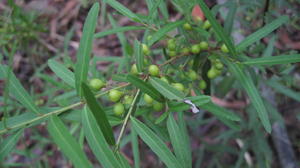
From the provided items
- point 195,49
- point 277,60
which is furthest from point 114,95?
point 277,60

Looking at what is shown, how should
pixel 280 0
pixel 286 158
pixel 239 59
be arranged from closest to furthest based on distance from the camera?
pixel 239 59, pixel 280 0, pixel 286 158

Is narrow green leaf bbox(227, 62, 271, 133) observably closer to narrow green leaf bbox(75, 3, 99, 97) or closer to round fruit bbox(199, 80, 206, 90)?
round fruit bbox(199, 80, 206, 90)

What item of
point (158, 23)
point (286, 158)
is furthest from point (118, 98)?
point (286, 158)

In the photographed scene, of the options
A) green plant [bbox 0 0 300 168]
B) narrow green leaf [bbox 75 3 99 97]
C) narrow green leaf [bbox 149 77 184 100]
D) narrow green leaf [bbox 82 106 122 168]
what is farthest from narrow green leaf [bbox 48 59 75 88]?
narrow green leaf [bbox 149 77 184 100]

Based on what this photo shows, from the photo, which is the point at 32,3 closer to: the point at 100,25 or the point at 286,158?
the point at 100,25

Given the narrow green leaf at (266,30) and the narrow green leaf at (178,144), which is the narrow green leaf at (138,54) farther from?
the narrow green leaf at (266,30)

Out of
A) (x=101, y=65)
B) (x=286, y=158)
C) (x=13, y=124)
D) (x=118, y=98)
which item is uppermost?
(x=13, y=124)
